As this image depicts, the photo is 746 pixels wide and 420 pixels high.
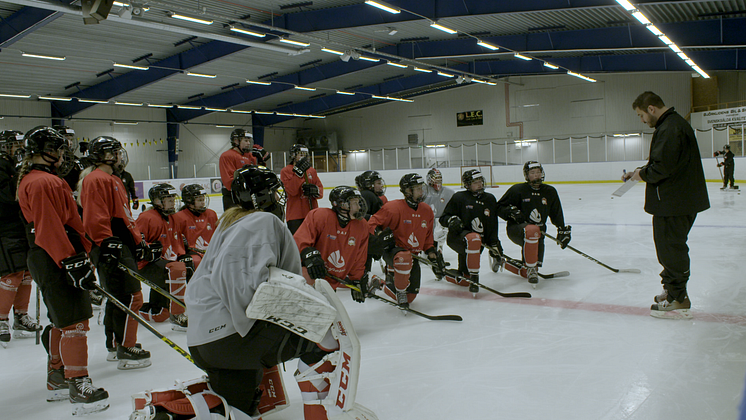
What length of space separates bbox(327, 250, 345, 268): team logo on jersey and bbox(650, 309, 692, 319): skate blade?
2.22 meters

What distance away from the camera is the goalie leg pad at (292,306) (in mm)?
1656

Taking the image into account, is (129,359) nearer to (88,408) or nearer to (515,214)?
(88,408)

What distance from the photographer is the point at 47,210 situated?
2.45m

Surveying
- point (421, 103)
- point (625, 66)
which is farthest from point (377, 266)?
point (421, 103)

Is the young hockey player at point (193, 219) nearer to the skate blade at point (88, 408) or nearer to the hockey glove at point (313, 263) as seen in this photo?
the hockey glove at point (313, 263)

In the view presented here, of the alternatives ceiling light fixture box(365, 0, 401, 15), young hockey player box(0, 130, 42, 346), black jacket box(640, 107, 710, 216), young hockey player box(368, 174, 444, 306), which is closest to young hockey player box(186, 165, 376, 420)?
young hockey player box(0, 130, 42, 346)

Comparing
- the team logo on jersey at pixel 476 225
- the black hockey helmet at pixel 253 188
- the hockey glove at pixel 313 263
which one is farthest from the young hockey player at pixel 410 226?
the black hockey helmet at pixel 253 188

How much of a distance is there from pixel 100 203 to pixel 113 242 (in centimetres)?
31

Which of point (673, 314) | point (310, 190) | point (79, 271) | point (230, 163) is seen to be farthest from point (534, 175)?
point (79, 271)

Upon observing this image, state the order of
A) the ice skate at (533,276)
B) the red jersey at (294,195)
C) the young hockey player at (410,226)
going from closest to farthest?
the young hockey player at (410,226), the ice skate at (533,276), the red jersey at (294,195)

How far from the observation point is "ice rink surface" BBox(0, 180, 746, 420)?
2.43 meters

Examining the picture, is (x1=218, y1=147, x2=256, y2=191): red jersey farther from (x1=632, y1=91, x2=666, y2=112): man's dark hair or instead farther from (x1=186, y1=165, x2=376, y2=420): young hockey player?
(x1=632, y1=91, x2=666, y2=112): man's dark hair

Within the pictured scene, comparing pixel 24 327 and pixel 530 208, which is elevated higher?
pixel 530 208

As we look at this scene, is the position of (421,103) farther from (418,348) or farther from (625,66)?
(418,348)
